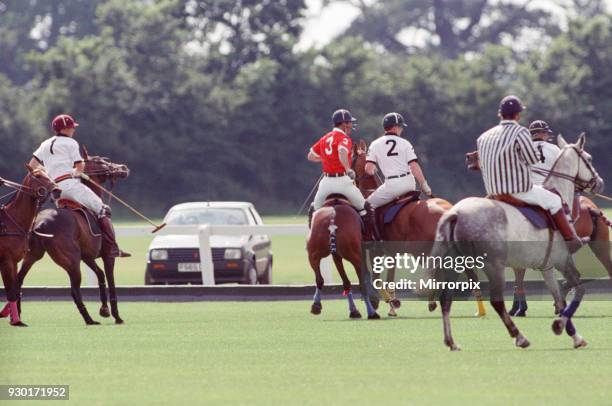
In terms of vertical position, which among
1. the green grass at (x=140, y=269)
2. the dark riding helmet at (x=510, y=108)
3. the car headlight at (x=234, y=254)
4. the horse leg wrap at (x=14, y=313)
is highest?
the dark riding helmet at (x=510, y=108)

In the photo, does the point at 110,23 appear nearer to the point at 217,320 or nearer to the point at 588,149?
the point at 588,149

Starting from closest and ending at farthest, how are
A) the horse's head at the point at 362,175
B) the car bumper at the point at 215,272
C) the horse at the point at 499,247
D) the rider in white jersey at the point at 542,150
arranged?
the horse at the point at 499,247
the rider in white jersey at the point at 542,150
the horse's head at the point at 362,175
the car bumper at the point at 215,272

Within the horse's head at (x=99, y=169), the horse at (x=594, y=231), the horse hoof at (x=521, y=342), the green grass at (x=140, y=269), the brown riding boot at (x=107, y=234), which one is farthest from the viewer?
the green grass at (x=140, y=269)

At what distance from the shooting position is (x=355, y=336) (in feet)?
54.2

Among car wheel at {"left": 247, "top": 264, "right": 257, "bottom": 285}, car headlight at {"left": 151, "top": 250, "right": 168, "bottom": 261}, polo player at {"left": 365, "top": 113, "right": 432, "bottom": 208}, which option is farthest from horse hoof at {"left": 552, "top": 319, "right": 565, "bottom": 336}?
car headlight at {"left": 151, "top": 250, "right": 168, "bottom": 261}

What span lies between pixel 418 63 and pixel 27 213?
200 ft

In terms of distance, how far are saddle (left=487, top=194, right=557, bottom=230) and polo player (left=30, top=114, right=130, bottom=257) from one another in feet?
19.3

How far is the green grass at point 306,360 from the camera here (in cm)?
1146

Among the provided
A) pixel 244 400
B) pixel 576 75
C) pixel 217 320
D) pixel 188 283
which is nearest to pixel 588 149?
pixel 576 75

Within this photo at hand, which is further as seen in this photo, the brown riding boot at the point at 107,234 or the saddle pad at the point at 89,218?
the brown riding boot at the point at 107,234

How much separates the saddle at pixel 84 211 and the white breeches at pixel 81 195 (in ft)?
0.15

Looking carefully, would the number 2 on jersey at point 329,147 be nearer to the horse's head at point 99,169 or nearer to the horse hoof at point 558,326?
the horse's head at point 99,169

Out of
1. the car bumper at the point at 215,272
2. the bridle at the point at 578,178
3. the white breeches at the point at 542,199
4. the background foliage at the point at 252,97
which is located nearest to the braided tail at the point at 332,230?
the bridle at the point at 578,178

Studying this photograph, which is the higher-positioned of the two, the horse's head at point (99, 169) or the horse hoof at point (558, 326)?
the horse's head at point (99, 169)
